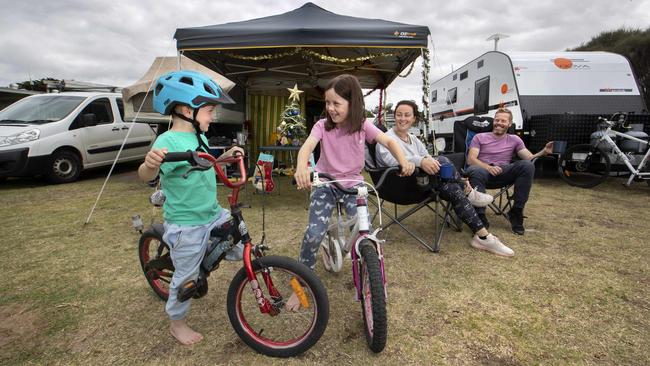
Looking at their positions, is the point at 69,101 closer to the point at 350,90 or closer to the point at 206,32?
the point at 206,32

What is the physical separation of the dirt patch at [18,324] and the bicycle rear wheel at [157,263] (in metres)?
0.70

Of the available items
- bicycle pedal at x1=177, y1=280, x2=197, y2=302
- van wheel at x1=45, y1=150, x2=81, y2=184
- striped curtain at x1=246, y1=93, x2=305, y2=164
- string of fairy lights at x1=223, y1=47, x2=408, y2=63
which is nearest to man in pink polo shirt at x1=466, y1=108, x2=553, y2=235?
string of fairy lights at x1=223, y1=47, x2=408, y2=63

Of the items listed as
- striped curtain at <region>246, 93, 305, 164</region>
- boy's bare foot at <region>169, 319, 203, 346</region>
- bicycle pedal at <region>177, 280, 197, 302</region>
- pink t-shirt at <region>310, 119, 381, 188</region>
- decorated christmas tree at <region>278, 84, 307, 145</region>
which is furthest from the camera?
striped curtain at <region>246, 93, 305, 164</region>

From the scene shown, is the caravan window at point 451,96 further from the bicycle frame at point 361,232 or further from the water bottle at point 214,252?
the water bottle at point 214,252

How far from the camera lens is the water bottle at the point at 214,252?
6.28ft

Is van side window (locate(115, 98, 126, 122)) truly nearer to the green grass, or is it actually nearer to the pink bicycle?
the green grass

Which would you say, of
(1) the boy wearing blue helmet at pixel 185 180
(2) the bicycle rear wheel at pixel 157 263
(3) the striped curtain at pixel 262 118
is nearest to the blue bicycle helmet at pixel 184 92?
(1) the boy wearing blue helmet at pixel 185 180

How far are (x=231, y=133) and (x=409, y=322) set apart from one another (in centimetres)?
772

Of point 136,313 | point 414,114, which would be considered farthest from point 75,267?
point 414,114

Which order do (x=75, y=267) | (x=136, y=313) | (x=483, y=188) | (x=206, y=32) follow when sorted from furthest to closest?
(x=206, y=32) → (x=483, y=188) → (x=75, y=267) → (x=136, y=313)

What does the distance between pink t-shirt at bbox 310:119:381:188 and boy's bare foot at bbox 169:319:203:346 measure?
4.49 ft

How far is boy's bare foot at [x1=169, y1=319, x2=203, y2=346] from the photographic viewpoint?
6.50 ft

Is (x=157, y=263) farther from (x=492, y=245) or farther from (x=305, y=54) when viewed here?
(x=305, y=54)

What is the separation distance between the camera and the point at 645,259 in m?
3.06
